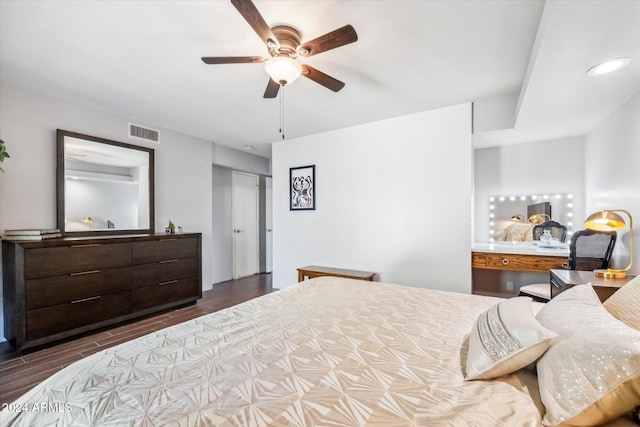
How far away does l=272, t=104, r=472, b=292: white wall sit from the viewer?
3.13 m

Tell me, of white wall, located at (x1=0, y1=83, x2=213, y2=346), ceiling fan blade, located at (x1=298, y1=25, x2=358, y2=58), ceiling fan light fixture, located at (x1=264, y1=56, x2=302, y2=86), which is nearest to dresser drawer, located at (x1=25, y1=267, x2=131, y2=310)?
white wall, located at (x1=0, y1=83, x2=213, y2=346)

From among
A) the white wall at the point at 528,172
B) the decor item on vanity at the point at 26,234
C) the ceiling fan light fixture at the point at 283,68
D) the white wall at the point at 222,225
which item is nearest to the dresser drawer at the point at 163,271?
the decor item on vanity at the point at 26,234

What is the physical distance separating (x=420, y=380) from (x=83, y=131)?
160 inches

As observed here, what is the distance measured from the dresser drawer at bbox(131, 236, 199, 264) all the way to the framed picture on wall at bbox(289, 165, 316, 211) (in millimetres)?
1560

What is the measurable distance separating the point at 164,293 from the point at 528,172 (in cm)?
480

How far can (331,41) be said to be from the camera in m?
1.66

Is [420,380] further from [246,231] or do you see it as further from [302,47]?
[246,231]

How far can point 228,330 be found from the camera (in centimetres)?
144

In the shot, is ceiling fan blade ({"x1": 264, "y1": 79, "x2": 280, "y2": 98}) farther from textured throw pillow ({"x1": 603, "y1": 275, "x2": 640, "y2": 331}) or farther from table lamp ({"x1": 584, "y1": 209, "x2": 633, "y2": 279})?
table lamp ({"x1": 584, "y1": 209, "x2": 633, "y2": 279})

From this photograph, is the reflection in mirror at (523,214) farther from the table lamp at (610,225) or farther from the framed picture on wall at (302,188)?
the framed picture on wall at (302,188)

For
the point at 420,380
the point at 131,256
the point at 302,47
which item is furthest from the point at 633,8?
the point at 131,256

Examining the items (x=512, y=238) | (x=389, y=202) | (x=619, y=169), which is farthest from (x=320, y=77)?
(x=512, y=238)

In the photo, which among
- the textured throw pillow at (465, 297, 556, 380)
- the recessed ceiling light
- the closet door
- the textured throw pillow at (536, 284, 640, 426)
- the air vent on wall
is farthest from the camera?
the closet door

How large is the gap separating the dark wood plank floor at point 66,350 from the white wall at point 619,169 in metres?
4.23
